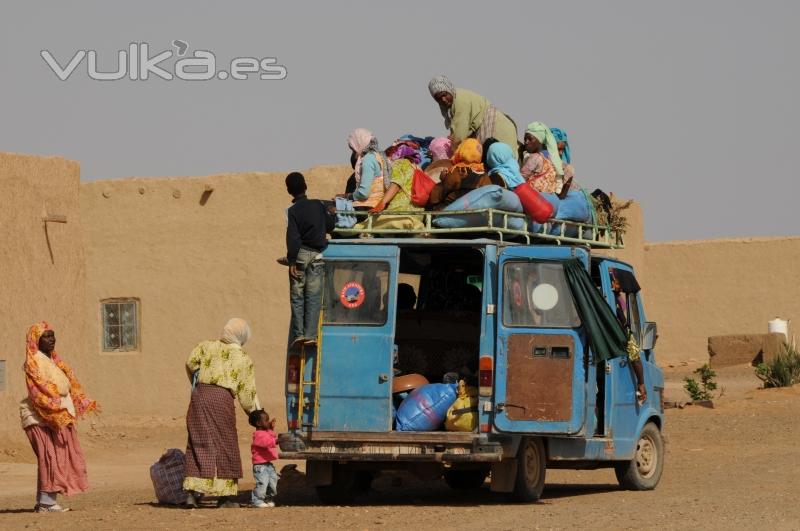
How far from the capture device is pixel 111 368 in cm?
2228

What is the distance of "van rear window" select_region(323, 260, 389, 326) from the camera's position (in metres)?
11.7

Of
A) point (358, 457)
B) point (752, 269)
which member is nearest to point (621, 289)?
point (358, 457)

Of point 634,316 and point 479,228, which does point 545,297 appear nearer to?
point 479,228

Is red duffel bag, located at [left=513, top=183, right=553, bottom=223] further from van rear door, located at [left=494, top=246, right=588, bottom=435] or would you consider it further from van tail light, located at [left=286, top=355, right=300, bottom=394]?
van tail light, located at [left=286, top=355, right=300, bottom=394]

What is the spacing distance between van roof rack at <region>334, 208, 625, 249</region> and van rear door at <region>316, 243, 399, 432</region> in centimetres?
32

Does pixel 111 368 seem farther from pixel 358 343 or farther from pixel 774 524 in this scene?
pixel 774 524

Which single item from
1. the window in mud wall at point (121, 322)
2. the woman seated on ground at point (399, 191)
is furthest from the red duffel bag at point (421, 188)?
the window in mud wall at point (121, 322)

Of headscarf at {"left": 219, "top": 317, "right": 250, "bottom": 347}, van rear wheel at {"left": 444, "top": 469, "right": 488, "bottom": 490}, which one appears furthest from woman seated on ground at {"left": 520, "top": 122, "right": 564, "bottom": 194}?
van rear wheel at {"left": 444, "top": 469, "right": 488, "bottom": 490}

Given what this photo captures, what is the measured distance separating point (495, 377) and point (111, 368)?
11.9 meters

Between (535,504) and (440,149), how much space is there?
10.3 feet

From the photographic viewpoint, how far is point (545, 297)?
11.6 metres

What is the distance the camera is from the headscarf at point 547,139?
1325 centimetres

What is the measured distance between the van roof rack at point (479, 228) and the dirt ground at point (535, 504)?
2.04 meters

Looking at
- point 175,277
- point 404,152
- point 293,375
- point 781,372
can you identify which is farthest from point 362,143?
point 781,372
